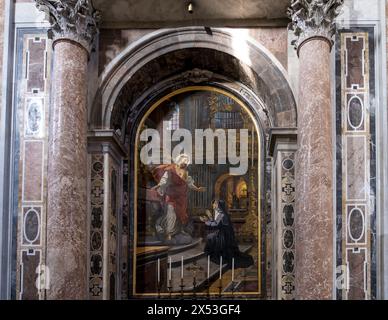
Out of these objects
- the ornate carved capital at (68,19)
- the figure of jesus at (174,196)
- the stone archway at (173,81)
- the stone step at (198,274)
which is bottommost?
the stone step at (198,274)

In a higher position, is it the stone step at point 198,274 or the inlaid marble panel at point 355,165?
the inlaid marble panel at point 355,165

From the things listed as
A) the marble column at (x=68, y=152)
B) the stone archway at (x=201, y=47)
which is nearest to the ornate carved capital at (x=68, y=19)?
the marble column at (x=68, y=152)

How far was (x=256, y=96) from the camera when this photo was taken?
55.8 ft

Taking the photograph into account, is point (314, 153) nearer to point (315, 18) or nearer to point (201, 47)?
point (315, 18)

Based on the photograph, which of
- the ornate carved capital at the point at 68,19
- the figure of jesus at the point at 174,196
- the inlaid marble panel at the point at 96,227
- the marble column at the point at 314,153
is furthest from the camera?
the figure of jesus at the point at 174,196

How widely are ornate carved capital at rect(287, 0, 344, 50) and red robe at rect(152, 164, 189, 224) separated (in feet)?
10.7

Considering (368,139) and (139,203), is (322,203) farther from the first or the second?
(139,203)

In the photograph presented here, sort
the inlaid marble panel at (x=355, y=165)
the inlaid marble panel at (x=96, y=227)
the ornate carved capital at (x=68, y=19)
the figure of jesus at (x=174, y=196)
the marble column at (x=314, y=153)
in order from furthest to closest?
the figure of jesus at (x=174, y=196)
the inlaid marble panel at (x=96, y=227)
the ornate carved capital at (x=68, y=19)
the inlaid marble panel at (x=355, y=165)
the marble column at (x=314, y=153)

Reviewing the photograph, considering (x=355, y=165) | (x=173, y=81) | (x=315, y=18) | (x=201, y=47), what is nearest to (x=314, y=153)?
(x=355, y=165)

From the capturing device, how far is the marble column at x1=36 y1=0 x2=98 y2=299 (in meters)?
14.4

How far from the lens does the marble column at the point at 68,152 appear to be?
1439cm

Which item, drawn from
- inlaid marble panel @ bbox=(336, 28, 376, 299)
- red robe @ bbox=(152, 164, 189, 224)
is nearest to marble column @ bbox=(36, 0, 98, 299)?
red robe @ bbox=(152, 164, 189, 224)

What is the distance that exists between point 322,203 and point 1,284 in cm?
505

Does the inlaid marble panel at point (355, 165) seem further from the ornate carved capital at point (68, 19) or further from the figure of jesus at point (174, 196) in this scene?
the ornate carved capital at point (68, 19)
